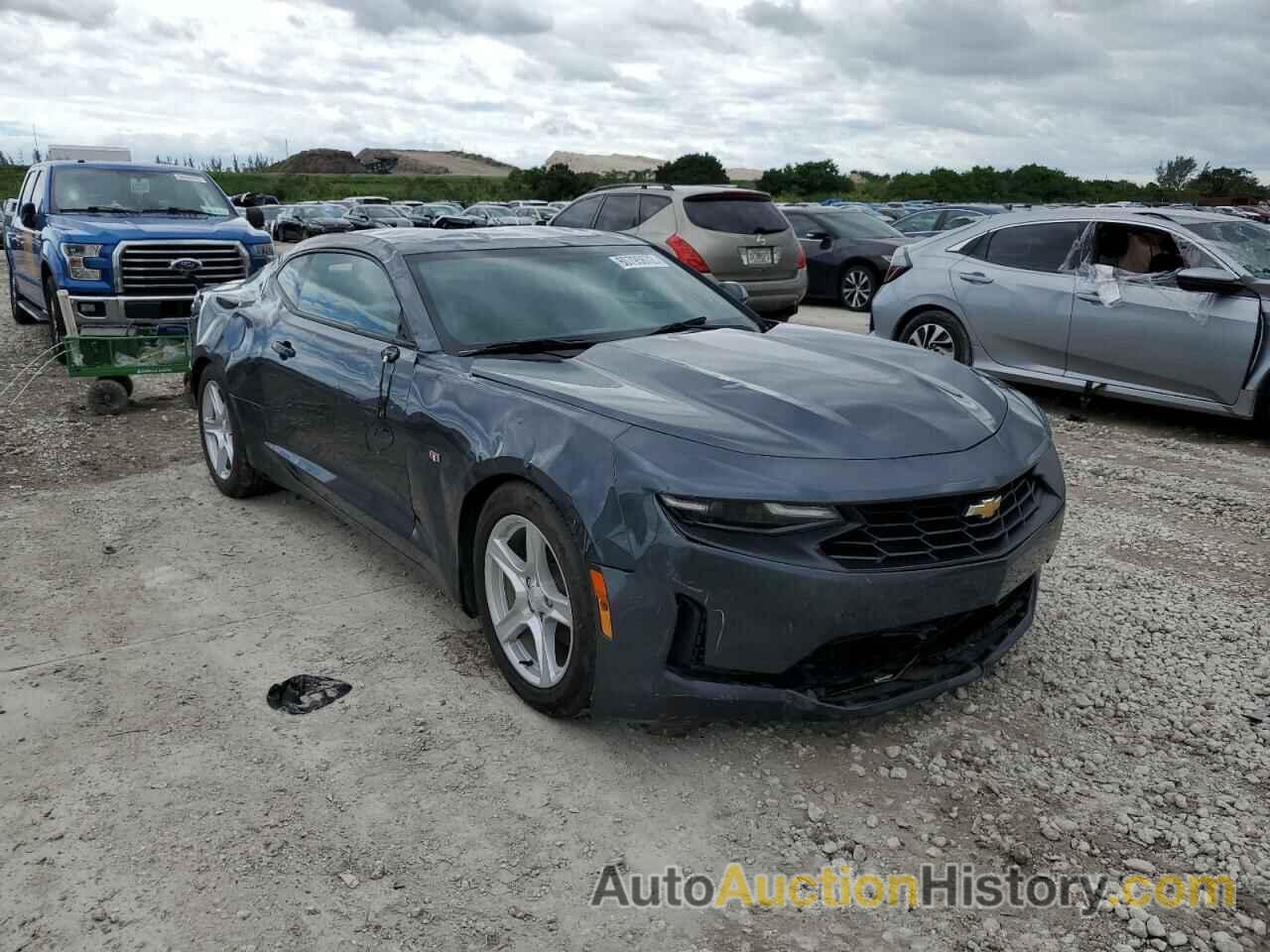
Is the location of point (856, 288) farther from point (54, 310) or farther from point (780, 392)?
point (780, 392)

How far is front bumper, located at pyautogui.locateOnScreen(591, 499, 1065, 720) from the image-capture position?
2744mm

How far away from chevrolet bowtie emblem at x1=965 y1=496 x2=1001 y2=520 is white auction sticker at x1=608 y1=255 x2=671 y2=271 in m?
2.13

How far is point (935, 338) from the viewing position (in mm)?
8305

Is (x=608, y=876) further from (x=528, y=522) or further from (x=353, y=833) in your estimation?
(x=528, y=522)

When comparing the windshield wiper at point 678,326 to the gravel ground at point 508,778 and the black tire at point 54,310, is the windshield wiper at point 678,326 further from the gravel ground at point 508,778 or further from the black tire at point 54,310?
the black tire at point 54,310

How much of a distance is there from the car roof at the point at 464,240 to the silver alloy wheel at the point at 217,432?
1.13m

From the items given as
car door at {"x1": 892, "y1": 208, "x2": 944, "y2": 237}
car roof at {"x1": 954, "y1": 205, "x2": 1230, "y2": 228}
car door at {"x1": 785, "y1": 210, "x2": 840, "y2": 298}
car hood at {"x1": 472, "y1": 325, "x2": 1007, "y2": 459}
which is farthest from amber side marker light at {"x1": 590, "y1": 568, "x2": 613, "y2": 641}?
car door at {"x1": 892, "y1": 208, "x2": 944, "y2": 237}

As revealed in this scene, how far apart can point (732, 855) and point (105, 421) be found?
21.8 ft

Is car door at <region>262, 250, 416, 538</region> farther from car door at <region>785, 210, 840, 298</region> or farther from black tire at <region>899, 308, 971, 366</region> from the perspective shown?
car door at <region>785, 210, 840, 298</region>

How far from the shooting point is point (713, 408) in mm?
3154

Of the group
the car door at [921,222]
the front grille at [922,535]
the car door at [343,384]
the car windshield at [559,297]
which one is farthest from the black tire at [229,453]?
the car door at [921,222]

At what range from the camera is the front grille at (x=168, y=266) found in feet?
29.8

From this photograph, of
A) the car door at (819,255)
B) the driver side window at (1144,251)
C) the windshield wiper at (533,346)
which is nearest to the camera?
the windshield wiper at (533,346)

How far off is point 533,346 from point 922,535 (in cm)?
169
